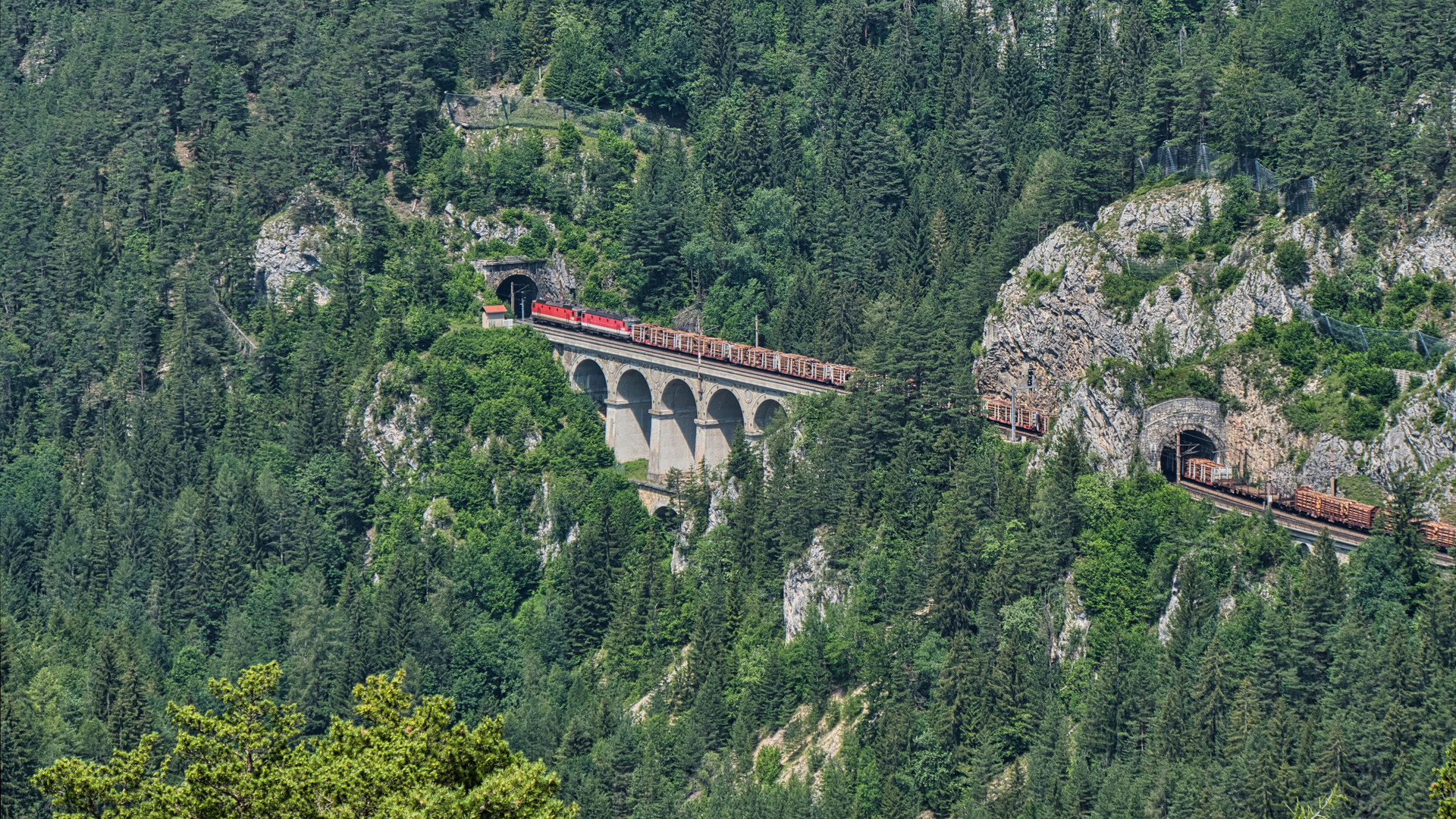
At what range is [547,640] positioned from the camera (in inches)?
5915

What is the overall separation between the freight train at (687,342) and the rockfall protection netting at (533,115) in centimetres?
1759

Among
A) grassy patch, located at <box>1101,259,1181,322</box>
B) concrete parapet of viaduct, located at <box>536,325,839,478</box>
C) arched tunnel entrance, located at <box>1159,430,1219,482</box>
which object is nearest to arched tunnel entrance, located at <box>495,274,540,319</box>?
concrete parapet of viaduct, located at <box>536,325,839,478</box>

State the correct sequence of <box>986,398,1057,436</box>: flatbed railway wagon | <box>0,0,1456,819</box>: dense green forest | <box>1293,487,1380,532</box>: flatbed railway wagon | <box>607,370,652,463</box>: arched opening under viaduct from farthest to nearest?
<box>607,370,652,463</box>: arched opening under viaduct < <box>986,398,1057,436</box>: flatbed railway wagon < <box>0,0,1456,819</box>: dense green forest < <box>1293,487,1380,532</box>: flatbed railway wagon

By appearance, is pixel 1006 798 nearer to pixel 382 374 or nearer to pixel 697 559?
pixel 697 559

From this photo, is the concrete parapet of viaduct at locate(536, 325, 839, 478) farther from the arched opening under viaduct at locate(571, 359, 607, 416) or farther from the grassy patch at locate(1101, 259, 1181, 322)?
the grassy patch at locate(1101, 259, 1181, 322)

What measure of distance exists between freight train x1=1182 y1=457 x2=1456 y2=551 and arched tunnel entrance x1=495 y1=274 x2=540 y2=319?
63608 mm

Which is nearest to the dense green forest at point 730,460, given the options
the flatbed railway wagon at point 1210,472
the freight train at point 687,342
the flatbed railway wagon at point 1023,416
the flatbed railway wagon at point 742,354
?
the flatbed railway wagon at point 1023,416

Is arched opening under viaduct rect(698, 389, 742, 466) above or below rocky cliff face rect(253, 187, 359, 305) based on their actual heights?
below

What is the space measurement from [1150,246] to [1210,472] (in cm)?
1541

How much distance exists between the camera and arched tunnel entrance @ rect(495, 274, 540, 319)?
175125mm

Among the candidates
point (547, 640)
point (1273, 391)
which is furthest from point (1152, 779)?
point (547, 640)

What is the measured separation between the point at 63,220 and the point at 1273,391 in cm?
11225

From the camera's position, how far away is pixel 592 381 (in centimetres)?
16750

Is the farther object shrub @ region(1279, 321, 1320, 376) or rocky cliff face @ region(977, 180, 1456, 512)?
shrub @ region(1279, 321, 1320, 376)
